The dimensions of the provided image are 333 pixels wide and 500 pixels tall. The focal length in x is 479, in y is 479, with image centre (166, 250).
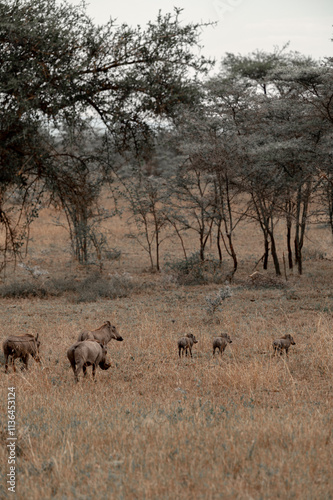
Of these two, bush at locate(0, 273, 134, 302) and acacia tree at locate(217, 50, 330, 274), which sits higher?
acacia tree at locate(217, 50, 330, 274)

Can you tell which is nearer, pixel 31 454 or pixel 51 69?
pixel 31 454

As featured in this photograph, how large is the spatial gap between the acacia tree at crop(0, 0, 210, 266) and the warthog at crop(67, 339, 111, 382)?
220 inches

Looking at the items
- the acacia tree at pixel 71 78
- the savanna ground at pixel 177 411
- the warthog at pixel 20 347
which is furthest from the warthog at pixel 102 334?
the acacia tree at pixel 71 78

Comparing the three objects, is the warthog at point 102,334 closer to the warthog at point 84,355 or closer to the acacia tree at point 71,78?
the warthog at point 84,355

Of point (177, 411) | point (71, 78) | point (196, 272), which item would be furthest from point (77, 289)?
point (177, 411)

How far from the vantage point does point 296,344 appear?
848 centimetres

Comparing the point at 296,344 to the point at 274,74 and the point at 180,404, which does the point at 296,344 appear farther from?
the point at 274,74

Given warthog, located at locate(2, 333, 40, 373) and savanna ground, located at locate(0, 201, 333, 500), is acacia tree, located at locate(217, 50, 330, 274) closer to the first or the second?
savanna ground, located at locate(0, 201, 333, 500)

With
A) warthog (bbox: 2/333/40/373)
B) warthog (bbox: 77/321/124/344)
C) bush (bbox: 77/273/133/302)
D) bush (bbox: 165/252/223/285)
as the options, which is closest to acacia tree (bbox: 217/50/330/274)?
bush (bbox: 165/252/223/285)

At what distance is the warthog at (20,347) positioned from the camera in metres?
6.82

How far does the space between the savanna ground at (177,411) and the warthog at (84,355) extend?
0.25 m

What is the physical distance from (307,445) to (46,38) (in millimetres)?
9620

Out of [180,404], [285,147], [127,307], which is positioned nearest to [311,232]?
[285,147]

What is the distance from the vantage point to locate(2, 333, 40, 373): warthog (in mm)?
6820
